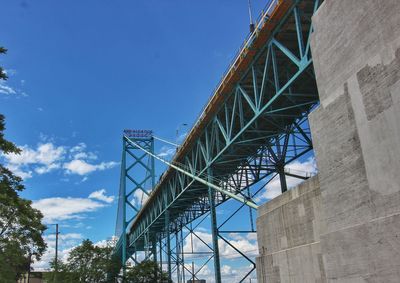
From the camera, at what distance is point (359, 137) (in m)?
10.5

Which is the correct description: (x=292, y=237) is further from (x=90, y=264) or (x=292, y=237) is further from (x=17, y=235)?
(x=90, y=264)

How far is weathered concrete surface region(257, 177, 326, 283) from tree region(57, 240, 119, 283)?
3804cm

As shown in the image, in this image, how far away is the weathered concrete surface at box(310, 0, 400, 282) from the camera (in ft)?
30.8

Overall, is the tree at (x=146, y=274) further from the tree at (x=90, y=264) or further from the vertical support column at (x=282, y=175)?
the vertical support column at (x=282, y=175)

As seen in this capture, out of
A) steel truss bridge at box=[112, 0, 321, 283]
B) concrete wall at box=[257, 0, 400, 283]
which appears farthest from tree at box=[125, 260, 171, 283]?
concrete wall at box=[257, 0, 400, 283]

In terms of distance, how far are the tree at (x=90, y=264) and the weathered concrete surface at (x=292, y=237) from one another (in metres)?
38.0

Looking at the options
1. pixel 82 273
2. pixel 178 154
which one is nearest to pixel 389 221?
pixel 178 154

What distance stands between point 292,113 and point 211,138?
7.53m

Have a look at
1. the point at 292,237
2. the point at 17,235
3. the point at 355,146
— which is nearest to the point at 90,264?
the point at 17,235

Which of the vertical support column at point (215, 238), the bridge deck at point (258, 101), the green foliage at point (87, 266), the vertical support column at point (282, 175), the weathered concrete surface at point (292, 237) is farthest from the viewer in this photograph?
the green foliage at point (87, 266)

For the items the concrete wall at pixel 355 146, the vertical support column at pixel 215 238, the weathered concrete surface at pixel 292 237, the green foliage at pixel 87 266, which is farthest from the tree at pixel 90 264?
the concrete wall at pixel 355 146

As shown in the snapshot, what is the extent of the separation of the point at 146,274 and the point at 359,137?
33.9 m

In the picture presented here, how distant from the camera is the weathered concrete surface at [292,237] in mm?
13508

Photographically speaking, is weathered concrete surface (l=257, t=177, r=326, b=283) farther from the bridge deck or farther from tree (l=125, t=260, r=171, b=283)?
tree (l=125, t=260, r=171, b=283)
